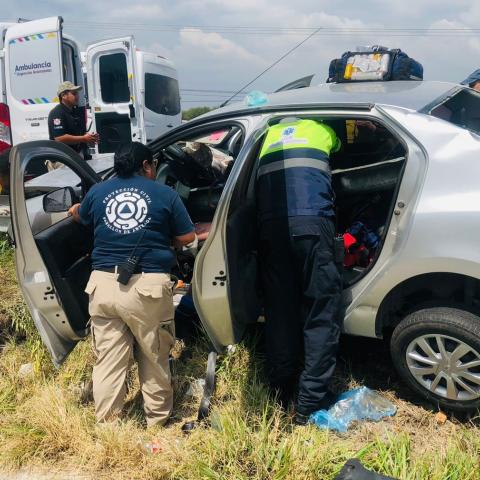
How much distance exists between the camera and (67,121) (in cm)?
552

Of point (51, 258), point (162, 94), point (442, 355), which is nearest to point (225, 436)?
point (442, 355)

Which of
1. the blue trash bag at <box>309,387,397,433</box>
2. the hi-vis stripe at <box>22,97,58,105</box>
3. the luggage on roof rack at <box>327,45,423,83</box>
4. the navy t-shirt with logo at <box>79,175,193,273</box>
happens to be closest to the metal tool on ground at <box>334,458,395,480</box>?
the blue trash bag at <box>309,387,397,433</box>

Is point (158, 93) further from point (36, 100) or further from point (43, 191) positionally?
point (43, 191)

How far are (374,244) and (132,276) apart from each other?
54.5 inches

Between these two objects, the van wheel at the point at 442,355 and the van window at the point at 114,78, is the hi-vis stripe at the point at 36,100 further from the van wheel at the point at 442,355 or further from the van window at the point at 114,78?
the van wheel at the point at 442,355

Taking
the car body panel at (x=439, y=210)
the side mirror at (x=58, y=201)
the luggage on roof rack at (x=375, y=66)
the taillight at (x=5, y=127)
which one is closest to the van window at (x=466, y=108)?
the luggage on roof rack at (x=375, y=66)

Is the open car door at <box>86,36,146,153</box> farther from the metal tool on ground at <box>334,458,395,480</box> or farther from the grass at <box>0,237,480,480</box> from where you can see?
the metal tool on ground at <box>334,458,395,480</box>

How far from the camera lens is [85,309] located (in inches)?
117

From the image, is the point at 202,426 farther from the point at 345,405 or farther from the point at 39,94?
the point at 39,94

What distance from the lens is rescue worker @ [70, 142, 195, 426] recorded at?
260 centimetres

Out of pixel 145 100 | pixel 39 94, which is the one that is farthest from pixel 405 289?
pixel 145 100

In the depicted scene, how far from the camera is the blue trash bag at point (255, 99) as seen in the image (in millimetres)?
2996

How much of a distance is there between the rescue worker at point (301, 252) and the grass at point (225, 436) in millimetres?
296

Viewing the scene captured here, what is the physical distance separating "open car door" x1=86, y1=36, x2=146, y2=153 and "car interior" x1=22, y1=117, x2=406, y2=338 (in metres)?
3.96
